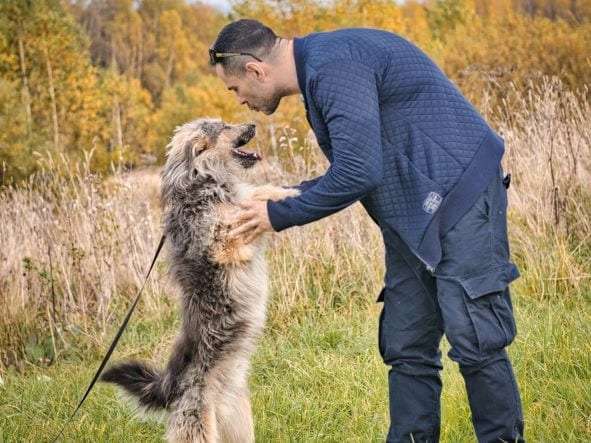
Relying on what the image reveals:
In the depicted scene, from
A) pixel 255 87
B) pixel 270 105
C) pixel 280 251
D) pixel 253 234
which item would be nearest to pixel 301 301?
pixel 280 251

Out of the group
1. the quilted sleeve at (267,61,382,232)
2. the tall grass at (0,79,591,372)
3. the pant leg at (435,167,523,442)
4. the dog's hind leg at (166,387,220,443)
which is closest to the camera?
the quilted sleeve at (267,61,382,232)

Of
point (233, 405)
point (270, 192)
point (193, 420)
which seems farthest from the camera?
point (270, 192)

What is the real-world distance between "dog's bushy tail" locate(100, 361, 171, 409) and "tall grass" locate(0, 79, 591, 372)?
200cm

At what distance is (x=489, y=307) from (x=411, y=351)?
500 mm

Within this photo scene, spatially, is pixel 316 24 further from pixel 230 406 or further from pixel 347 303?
pixel 230 406

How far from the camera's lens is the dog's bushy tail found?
12.3 ft

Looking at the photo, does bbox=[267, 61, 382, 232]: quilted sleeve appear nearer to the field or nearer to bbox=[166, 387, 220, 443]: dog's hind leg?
bbox=[166, 387, 220, 443]: dog's hind leg

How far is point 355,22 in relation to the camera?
75.7 feet

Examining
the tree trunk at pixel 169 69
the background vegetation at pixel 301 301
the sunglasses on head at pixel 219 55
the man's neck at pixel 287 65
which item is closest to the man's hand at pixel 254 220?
the man's neck at pixel 287 65

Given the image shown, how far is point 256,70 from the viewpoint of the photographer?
3.14 meters

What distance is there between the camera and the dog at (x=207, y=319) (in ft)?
12.0

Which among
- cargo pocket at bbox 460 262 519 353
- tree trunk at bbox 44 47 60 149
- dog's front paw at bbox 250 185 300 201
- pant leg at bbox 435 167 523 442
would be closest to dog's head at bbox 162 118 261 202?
dog's front paw at bbox 250 185 300 201

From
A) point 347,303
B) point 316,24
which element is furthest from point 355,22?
point 347,303

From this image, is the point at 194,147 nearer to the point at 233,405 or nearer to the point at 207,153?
the point at 207,153
